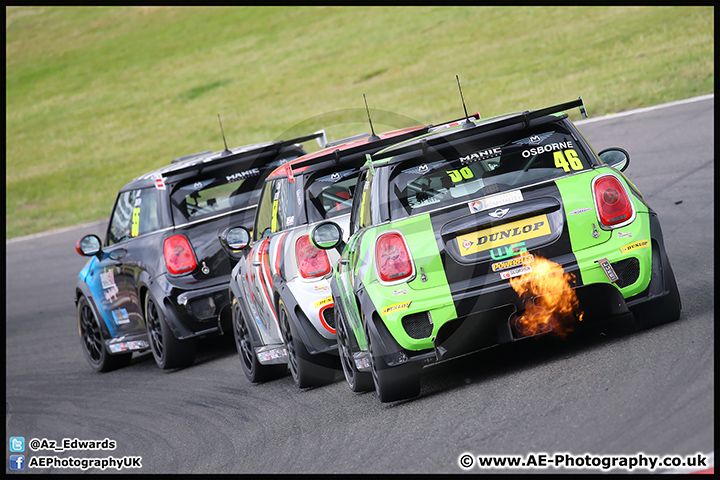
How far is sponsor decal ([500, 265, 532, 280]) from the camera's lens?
6.10 m

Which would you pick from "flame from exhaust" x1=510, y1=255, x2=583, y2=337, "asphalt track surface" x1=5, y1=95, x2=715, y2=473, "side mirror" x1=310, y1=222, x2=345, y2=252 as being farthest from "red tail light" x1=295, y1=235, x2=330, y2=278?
"flame from exhaust" x1=510, y1=255, x2=583, y2=337

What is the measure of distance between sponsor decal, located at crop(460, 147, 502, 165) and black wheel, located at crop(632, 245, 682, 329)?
1.15 meters

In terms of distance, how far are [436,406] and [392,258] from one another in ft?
3.01

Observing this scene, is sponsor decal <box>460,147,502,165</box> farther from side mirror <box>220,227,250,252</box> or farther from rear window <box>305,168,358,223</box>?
side mirror <box>220,227,250,252</box>

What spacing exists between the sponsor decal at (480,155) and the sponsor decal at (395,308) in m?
1.06

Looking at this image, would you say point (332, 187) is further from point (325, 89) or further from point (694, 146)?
point (325, 89)

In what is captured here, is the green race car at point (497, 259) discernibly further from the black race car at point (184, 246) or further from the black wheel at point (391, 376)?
the black race car at point (184, 246)

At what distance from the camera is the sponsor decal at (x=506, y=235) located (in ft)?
20.2

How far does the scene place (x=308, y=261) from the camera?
7.60 metres

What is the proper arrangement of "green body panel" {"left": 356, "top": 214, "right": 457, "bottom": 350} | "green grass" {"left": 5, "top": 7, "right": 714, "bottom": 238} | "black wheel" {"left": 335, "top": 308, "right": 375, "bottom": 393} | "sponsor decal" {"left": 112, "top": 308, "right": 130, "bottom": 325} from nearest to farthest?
"green body panel" {"left": 356, "top": 214, "right": 457, "bottom": 350}
"black wheel" {"left": 335, "top": 308, "right": 375, "bottom": 393}
"sponsor decal" {"left": 112, "top": 308, "right": 130, "bottom": 325}
"green grass" {"left": 5, "top": 7, "right": 714, "bottom": 238}

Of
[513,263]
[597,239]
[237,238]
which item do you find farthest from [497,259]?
[237,238]

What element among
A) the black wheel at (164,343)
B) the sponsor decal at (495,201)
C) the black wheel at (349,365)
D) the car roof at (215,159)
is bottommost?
the black wheel at (164,343)

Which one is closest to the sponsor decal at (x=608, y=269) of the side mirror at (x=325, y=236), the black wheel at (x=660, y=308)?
the black wheel at (x=660, y=308)

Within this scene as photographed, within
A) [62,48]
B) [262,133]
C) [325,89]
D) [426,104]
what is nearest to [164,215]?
[426,104]
